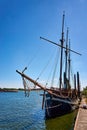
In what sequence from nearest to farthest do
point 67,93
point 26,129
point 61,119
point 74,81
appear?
point 26,129
point 61,119
point 67,93
point 74,81

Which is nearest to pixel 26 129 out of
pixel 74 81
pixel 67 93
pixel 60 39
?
pixel 67 93

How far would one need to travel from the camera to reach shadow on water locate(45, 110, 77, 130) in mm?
23391

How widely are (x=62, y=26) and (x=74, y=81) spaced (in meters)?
18.9

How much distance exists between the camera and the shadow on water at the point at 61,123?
23391mm

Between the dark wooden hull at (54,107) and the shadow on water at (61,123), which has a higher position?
the dark wooden hull at (54,107)

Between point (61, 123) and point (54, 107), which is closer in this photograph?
point (61, 123)

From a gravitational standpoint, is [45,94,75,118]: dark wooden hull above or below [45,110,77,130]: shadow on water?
above

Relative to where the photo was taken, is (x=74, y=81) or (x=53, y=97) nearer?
(x=53, y=97)

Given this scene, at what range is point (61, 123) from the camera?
84.2 ft

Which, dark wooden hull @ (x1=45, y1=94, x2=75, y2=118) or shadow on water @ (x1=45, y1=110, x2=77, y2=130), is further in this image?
dark wooden hull @ (x1=45, y1=94, x2=75, y2=118)

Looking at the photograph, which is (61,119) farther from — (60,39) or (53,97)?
(60,39)

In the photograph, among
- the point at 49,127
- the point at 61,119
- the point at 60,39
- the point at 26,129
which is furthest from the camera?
the point at 60,39

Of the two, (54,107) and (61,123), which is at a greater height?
(54,107)

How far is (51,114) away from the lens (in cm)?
2917
